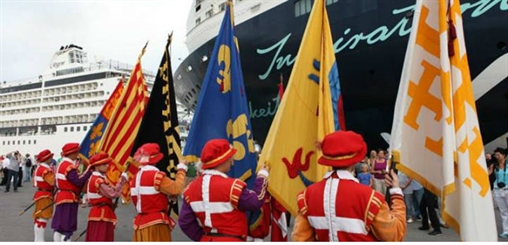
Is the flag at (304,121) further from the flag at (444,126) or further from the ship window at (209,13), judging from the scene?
the ship window at (209,13)

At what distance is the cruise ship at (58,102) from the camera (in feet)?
134

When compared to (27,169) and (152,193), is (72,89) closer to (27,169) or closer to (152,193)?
(27,169)

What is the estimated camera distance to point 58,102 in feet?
143

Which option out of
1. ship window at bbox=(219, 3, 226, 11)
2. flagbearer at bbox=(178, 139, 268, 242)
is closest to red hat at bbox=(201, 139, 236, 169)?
flagbearer at bbox=(178, 139, 268, 242)

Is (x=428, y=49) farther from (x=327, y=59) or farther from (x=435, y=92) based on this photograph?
(x=327, y=59)

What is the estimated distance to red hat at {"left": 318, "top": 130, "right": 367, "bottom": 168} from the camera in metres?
2.04

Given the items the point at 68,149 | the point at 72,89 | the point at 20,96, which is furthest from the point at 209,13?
the point at 20,96

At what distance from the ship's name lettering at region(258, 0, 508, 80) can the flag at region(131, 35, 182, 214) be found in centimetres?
782

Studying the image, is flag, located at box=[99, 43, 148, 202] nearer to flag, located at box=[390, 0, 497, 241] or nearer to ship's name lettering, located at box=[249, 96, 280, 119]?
flag, located at box=[390, 0, 497, 241]

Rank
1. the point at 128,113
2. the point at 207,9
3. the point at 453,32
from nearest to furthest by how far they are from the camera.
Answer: the point at 453,32
the point at 128,113
the point at 207,9

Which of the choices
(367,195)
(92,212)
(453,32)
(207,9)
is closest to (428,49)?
(453,32)

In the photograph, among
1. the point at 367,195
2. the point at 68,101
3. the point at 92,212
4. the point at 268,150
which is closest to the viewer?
the point at 367,195

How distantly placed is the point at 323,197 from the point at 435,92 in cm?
115

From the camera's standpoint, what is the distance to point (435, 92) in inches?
104
